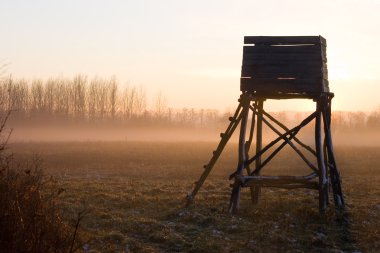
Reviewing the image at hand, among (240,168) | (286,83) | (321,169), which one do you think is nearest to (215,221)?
(240,168)

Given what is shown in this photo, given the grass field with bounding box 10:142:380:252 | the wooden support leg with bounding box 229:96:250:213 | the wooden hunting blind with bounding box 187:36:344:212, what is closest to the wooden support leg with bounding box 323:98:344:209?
the wooden hunting blind with bounding box 187:36:344:212

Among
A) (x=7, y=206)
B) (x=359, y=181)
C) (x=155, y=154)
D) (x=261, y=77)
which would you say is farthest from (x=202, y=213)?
(x=155, y=154)

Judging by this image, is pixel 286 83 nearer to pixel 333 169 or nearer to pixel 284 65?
pixel 284 65

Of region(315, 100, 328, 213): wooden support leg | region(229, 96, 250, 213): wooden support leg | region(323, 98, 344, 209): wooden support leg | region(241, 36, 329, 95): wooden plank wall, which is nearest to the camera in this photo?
region(315, 100, 328, 213): wooden support leg

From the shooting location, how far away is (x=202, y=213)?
13.0 metres

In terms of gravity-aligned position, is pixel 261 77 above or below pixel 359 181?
above

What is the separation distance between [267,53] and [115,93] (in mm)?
94517

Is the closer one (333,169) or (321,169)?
(321,169)

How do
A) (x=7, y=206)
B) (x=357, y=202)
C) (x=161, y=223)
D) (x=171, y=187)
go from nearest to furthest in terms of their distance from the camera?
(x=7, y=206) → (x=161, y=223) → (x=357, y=202) → (x=171, y=187)

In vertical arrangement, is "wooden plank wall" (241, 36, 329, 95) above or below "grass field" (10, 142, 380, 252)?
above

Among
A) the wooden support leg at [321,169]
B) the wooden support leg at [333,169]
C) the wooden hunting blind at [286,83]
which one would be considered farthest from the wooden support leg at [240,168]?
the wooden support leg at [333,169]

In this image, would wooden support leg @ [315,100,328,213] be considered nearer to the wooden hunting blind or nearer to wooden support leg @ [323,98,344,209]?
the wooden hunting blind

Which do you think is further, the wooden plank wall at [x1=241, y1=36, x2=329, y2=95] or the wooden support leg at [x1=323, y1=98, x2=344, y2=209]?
the wooden support leg at [x1=323, y1=98, x2=344, y2=209]

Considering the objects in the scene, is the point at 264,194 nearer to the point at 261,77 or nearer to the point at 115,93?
the point at 261,77
